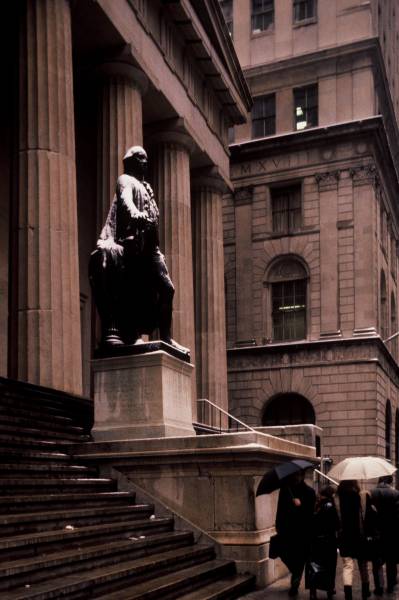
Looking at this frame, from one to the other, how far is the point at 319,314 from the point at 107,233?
1032 inches

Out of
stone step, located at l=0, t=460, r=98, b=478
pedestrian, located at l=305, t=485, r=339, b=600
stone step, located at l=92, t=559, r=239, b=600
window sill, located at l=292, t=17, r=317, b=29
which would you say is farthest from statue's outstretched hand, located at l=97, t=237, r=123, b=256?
window sill, located at l=292, t=17, r=317, b=29

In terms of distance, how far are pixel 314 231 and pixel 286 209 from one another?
2.14m

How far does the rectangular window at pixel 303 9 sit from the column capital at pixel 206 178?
15.7 m

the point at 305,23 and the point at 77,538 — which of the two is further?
the point at 305,23

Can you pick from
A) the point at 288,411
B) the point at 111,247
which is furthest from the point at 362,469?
the point at 288,411

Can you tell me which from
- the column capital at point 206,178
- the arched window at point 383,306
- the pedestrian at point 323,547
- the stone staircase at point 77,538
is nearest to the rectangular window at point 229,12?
the arched window at point 383,306

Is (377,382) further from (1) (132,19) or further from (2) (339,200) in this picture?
(1) (132,19)

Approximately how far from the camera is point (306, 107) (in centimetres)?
4159

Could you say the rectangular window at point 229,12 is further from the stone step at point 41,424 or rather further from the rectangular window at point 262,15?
the stone step at point 41,424

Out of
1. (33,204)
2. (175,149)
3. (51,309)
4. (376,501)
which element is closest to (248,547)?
(376,501)

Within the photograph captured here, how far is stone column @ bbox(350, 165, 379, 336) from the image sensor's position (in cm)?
3756

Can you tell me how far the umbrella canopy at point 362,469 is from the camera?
11.0 m

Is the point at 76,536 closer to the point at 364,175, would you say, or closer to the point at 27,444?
the point at 27,444

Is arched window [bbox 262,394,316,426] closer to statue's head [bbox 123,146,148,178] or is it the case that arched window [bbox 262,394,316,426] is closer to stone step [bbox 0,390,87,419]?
stone step [bbox 0,390,87,419]
